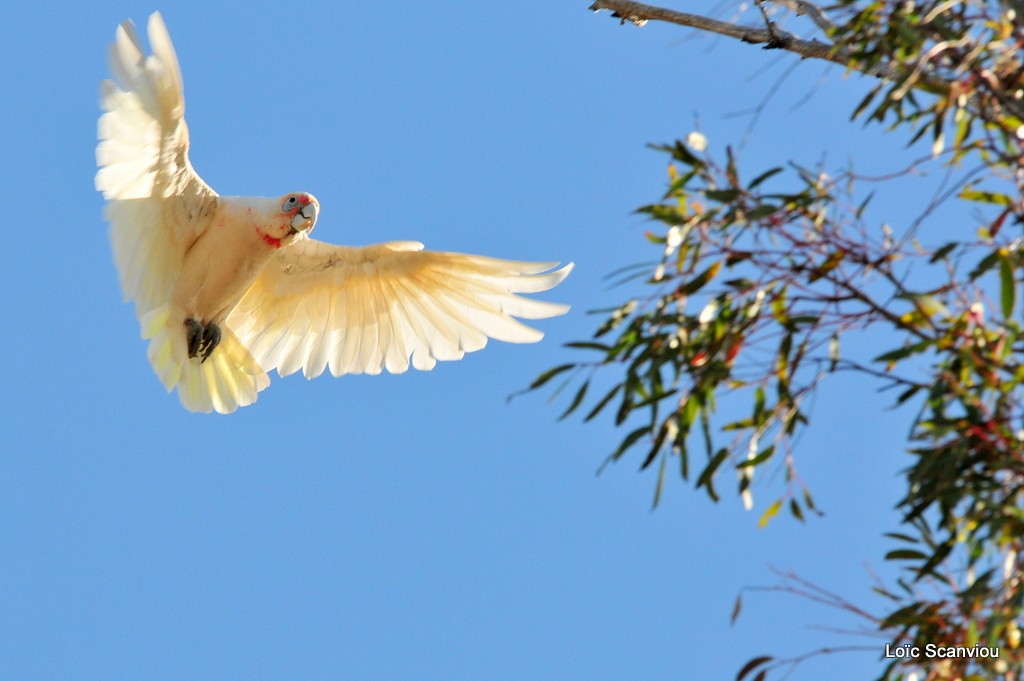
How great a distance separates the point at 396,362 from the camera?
4582mm

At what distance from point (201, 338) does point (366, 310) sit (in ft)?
2.12

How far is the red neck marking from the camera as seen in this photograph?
415cm

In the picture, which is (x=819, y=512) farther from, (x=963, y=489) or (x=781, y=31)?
(x=781, y=31)

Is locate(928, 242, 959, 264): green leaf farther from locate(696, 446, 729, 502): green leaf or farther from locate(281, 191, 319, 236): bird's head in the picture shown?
locate(281, 191, 319, 236): bird's head

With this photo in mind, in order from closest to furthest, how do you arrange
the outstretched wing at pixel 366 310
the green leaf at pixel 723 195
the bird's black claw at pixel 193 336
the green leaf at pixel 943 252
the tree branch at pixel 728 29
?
the green leaf at pixel 943 252, the green leaf at pixel 723 195, the tree branch at pixel 728 29, the bird's black claw at pixel 193 336, the outstretched wing at pixel 366 310

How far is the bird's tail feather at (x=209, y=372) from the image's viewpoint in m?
4.24

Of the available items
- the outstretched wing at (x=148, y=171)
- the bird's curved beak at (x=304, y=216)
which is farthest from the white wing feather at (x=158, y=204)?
the bird's curved beak at (x=304, y=216)

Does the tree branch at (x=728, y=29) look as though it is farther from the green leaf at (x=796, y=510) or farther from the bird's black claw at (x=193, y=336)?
the bird's black claw at (x=193, y=336)

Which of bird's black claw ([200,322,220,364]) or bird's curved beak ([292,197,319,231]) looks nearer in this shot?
bird's curved beak ([292,197,319,231])

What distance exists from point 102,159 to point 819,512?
7.15 feet

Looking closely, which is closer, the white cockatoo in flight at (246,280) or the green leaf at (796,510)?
the green leaf at (796,510)

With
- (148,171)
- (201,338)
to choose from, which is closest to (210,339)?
(201,338)

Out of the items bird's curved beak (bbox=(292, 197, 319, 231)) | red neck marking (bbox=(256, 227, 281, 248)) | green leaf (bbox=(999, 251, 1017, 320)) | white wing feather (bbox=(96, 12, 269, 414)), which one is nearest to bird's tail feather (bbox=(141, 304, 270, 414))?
white wing feather (bbox=(96, 12, 269, 414))

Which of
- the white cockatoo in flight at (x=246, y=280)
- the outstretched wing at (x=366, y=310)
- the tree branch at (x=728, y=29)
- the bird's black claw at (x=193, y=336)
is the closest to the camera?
the tree branch at (x=728, y=29)
